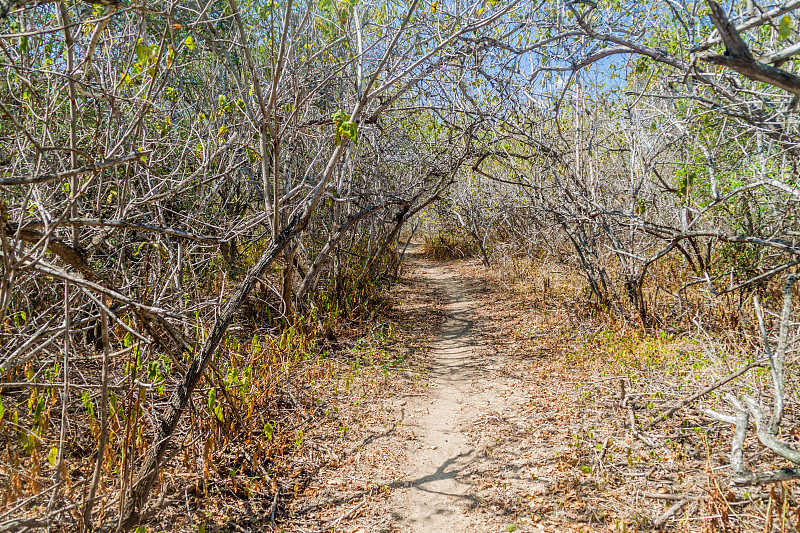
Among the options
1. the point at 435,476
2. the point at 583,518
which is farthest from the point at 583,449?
the point at 435,476

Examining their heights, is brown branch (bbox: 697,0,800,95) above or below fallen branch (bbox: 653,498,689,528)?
above

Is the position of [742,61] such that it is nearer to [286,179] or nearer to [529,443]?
[529,443]

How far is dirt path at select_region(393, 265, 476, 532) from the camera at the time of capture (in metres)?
3.33

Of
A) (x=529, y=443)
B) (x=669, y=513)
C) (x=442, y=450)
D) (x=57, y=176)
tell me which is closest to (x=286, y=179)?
(x=442, y=450)

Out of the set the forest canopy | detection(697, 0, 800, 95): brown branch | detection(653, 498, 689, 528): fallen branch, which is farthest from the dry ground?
detection(697, 0, 800, 95): brown branch

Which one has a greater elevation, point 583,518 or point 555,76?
point 555,76

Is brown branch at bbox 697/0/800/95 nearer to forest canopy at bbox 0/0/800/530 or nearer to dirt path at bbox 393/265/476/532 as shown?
forest canopy at bbox 0/0/800/530

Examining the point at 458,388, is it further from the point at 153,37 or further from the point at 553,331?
the point at 153,37

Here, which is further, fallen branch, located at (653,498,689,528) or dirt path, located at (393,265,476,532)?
dirt path, located at (393,265,476,532)

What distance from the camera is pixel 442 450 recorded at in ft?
13.6

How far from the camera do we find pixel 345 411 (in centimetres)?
474

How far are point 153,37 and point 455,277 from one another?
29.1 feet

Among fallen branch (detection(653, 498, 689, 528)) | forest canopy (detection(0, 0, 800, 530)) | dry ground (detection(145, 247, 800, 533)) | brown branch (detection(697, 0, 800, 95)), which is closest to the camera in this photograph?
brown branch (detection(697, 0, 800, 95))

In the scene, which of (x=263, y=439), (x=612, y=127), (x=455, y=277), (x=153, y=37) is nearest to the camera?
(x=263, y=439)
